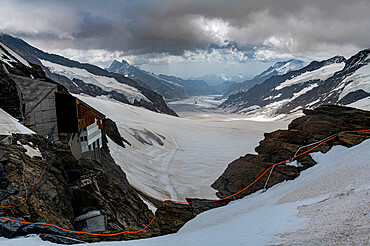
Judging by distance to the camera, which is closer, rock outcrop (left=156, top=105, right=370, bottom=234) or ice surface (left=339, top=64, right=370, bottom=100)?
rock outcrop (left=156, top=105, right=370, bottom=234)

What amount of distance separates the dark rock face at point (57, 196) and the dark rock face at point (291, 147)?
563 centimetres

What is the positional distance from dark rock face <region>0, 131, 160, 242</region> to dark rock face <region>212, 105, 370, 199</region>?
5632 mm

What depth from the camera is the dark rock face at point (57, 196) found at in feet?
24.3

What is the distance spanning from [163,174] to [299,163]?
1840 centimetres

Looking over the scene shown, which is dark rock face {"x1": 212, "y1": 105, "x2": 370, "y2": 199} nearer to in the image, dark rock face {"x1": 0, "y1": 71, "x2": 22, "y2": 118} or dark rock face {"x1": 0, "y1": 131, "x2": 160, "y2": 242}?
dark rock face {"x1": 0, "y1": 131, "x2": 160, "y2": 242}

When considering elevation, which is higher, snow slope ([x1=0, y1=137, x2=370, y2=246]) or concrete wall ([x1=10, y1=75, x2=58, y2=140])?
concrete wall ([x1=10, y1=75, x2=58, y2=140])

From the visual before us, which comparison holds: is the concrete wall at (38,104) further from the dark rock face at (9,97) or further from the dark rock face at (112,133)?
the dark rock face at (112,133)

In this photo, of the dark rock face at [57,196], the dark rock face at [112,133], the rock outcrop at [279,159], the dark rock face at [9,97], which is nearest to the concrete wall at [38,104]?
the dark rock face at [9,97]

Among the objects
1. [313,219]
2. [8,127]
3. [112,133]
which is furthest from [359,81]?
[8,127]

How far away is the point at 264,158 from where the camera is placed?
49.9 ft

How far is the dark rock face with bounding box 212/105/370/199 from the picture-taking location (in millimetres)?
12523

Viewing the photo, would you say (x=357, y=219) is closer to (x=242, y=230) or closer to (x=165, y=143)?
(x=242, y=230)

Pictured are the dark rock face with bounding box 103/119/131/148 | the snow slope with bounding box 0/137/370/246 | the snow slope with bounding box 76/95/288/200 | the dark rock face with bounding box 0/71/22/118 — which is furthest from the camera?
the dark rock face with bounding box 103/119/131/148

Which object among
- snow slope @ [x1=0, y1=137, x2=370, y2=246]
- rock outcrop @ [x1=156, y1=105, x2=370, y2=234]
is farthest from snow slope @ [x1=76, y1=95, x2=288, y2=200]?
snow slope @ [x1=0, y1=137, x2=370, y2=246]
